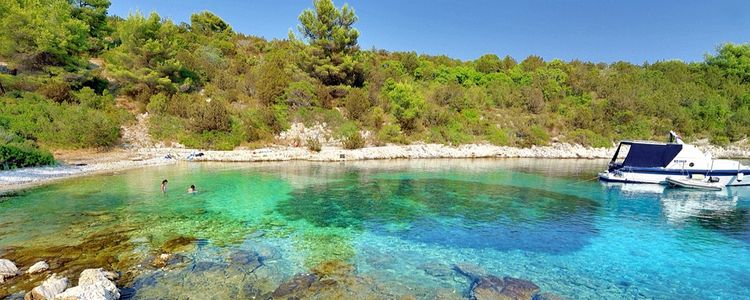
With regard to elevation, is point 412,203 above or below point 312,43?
below

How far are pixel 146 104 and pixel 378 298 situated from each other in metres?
31.9

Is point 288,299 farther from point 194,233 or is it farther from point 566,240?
point 566,240

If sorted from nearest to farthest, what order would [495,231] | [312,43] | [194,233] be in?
[194,233] → [495,231] → [312,43]

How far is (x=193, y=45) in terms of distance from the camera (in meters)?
43.5

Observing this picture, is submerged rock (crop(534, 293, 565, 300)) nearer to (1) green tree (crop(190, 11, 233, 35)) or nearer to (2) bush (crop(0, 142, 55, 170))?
(2) bush (crop(0, 142, 55, 170))

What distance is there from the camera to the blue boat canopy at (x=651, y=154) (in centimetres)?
2127

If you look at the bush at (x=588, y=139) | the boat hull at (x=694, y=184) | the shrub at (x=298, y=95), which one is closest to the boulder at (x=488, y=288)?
the boat hull at (x=694, y=184)

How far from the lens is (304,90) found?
36656mm

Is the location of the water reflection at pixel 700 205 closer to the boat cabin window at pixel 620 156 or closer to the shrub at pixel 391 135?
the boat cabin window at pixel 620 156

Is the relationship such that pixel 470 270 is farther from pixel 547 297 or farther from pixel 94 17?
pixel 94 17

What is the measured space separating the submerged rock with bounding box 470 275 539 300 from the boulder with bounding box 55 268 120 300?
7085 mm

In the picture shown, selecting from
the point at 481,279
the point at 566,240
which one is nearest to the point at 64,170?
the point at 481,279

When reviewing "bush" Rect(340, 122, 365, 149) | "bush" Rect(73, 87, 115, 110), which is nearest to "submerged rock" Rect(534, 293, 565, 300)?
"bush" Rect(340, 122, 365, 149)

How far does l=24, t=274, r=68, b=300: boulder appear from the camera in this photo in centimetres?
691
